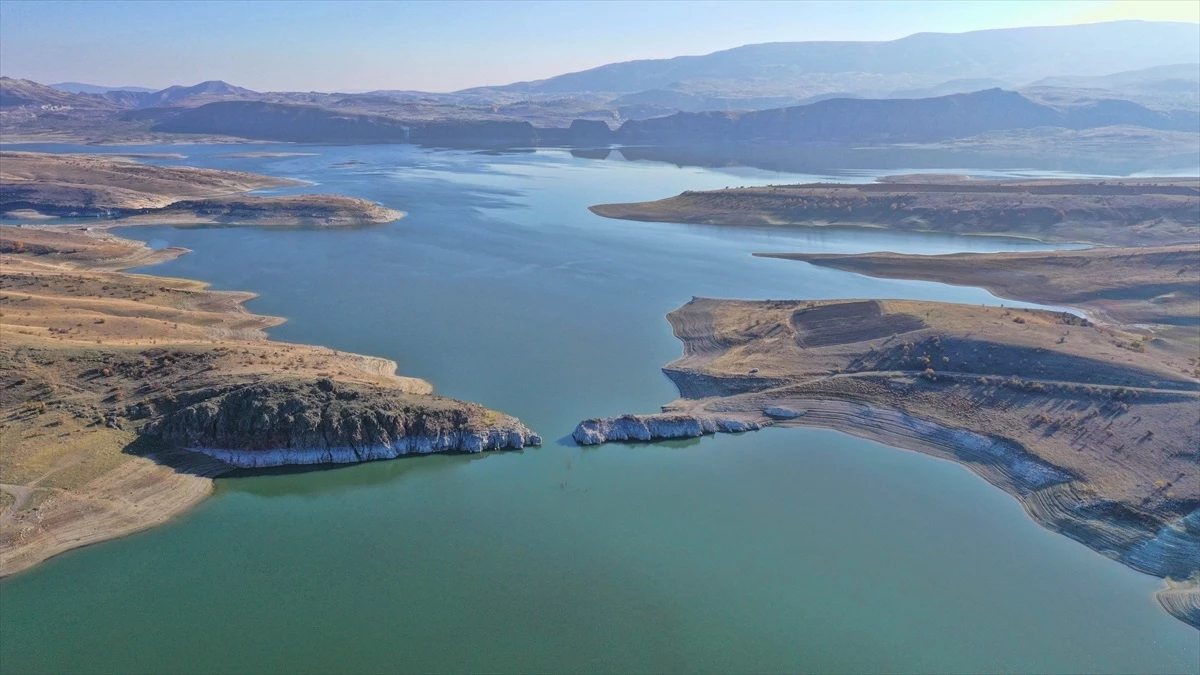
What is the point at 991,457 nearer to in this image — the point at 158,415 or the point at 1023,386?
the point at 1023,386

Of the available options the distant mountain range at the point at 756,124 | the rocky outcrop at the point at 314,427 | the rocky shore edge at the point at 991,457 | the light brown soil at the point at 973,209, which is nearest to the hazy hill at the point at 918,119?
the distant mountain range at the point at 756,124

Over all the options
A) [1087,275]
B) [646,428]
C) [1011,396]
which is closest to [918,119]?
[1087,275]

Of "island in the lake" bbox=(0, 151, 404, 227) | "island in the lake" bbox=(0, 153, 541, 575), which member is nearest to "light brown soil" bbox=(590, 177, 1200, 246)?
"island in the lake" bbox=(0, 151, 404, 227)

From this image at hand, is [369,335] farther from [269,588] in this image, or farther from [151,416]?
[269,588]

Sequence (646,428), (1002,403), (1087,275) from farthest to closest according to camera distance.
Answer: (1087,275)
(1002,403)
(646,428)

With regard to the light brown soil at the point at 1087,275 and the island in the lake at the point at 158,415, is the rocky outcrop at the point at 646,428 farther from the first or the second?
the light brown soil at the point at 1087,275

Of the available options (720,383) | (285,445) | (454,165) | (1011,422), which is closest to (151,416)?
(285,445)
